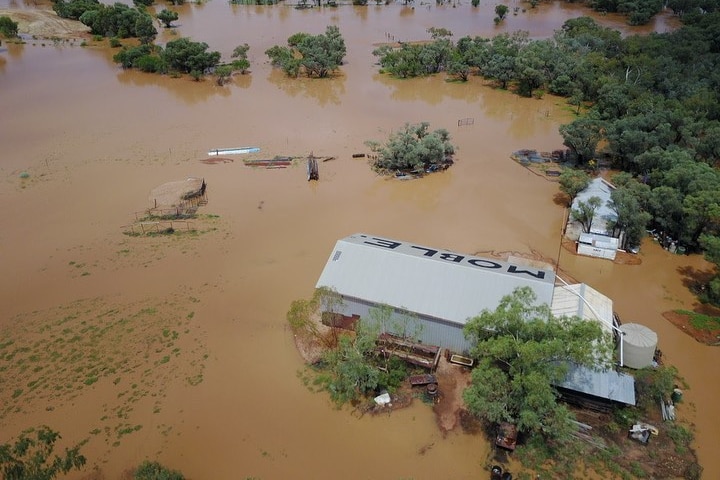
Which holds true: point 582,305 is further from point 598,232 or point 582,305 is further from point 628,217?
point 628,217

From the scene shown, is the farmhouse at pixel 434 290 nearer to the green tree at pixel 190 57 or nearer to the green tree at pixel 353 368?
the green tree at pixel 353 368

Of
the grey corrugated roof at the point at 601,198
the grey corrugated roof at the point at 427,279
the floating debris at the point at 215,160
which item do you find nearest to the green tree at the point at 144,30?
the floating debris at the point at 215,160

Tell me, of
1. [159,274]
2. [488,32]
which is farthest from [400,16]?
[159,274]

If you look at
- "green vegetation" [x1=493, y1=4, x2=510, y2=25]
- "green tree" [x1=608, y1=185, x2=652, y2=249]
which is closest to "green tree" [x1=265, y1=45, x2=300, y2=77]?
"green vegetation" [x1=493, y1=4, x2=510, y2=25]

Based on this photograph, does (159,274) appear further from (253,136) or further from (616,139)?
(616,139)

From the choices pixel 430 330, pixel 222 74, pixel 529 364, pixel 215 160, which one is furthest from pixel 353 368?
pixel 222 74

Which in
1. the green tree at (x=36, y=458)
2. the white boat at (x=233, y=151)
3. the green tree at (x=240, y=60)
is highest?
the green tree at (x=240, y=60)
